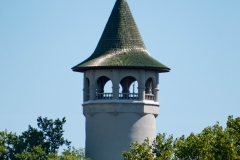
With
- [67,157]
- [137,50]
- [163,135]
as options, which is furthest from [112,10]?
[163,135]

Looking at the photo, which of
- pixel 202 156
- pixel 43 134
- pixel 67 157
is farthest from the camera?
pixel 43 134

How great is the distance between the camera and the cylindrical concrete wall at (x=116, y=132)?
104m

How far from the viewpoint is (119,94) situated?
10450cm

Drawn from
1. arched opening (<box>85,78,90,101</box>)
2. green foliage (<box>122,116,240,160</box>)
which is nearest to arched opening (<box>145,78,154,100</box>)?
arched opening (<box>85,78,90,101</box>)

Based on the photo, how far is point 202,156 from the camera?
83.3 metres

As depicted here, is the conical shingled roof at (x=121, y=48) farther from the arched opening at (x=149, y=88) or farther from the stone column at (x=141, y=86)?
the arched opening at (x=149, y=88)

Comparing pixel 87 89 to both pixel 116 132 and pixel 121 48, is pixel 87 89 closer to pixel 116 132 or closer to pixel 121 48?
pixel 121 48

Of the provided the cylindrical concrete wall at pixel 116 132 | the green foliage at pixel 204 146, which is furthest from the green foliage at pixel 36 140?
the green foliage at pixel 204 146

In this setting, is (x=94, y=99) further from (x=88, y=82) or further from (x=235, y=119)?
(x=235, y=119)

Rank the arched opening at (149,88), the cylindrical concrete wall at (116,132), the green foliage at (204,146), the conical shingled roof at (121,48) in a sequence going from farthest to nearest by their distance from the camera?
the arched opening at (149,88) < the conical shingled roof at (121,48) < the cylindrical concrete wall at (116,132) < the green foliage at (204,146)

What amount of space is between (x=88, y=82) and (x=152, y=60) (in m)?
4.70

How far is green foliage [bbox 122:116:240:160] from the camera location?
8356cm

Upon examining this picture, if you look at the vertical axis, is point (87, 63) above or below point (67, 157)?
above

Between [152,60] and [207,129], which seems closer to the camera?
[207,129]
